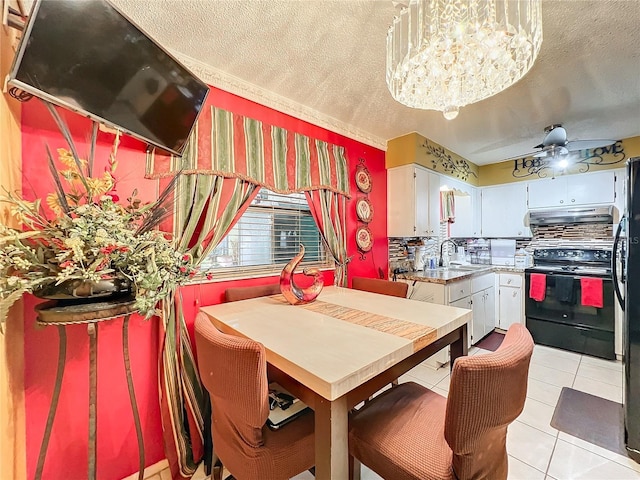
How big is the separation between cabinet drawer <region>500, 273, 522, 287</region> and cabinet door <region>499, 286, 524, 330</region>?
0.17 feet

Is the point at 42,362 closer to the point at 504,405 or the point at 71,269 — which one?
the point at 71,269

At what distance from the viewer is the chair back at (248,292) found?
185 cm

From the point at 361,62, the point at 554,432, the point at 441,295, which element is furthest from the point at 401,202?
the point at 554,432

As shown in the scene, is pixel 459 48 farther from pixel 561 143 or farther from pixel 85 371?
pixel 85 371

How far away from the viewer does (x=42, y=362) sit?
1.27m

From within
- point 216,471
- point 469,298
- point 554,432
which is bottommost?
point 554,432

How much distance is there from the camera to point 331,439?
2.70 feet

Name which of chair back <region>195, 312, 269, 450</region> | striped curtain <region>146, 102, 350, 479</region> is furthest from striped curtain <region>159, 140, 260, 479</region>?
chair back <region>195, 312, 269, 450</region>

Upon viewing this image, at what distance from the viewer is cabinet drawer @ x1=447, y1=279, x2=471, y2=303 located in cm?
265

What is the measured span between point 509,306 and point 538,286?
46 cm

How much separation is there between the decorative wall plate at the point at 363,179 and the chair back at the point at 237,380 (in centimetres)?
216

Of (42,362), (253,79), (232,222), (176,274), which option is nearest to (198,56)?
(253,79)

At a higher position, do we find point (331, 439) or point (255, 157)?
point (255, 157)

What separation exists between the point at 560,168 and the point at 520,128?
122 centimetres
